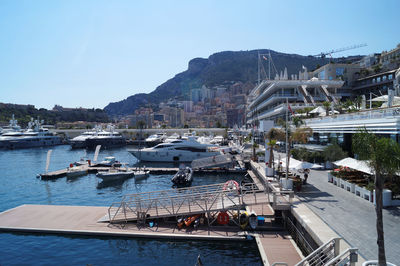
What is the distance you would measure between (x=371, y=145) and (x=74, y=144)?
275ft

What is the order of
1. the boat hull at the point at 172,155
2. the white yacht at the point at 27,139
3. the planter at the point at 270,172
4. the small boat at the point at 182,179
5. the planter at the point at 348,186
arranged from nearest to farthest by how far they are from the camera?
the planter at the point at 348,186, the planter at the point at 270,172, the small boat at the point at 182,179, the boat hull at the point at 172,155, the white yacht at the point at 27,139

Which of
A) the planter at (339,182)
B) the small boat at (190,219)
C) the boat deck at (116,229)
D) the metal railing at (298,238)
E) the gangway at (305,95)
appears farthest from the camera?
the gangway at (305,95)

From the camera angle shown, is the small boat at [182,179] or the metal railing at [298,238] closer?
the metal railing at [298,238]

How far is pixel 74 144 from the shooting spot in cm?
7944

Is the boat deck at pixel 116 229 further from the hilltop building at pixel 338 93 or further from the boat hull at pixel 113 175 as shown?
the boat hull at pixel 113 175

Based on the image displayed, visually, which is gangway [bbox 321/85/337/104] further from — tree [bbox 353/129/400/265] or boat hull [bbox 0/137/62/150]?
boat hull [bbox 0/137/62/150]

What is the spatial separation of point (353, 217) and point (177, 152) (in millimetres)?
36260

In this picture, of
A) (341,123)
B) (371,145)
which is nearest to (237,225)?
(371,145)

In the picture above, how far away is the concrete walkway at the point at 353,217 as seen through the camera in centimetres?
917

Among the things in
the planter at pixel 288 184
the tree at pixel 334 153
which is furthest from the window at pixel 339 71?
the planter at pixel 288 184

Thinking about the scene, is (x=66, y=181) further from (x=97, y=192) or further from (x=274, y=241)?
(x=274, y=241)

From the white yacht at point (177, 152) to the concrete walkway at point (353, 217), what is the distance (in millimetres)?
29545

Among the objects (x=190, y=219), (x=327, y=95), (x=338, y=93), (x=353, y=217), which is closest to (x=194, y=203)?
(x=190, y=219)

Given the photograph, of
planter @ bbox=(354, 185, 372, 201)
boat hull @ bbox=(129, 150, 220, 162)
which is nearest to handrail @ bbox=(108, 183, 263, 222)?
planter @ bbox=(354, 185, 372, 201)
